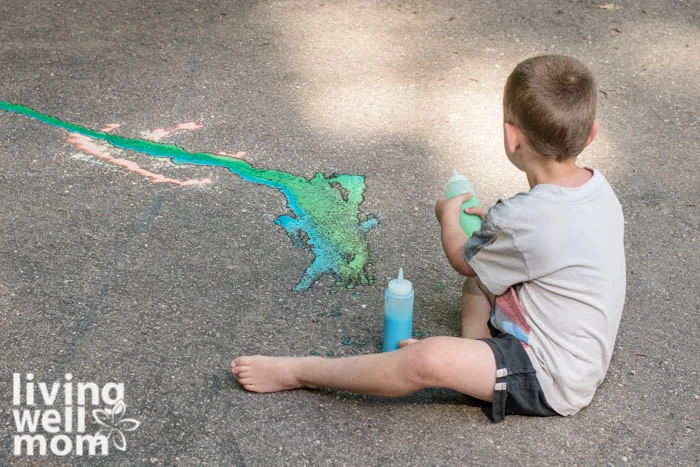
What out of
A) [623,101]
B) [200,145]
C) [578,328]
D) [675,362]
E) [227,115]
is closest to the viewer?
[578,328]

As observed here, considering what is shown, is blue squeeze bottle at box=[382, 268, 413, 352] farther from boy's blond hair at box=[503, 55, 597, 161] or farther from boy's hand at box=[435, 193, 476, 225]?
boy's blond hair at box=[503, 55, 597, 161]

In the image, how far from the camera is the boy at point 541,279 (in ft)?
6.36

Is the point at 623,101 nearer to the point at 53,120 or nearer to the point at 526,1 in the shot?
the point at 526,1

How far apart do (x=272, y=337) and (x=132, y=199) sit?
0.86 meters

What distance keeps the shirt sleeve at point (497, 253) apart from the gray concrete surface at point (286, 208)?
13.3 inches

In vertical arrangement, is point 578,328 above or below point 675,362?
above

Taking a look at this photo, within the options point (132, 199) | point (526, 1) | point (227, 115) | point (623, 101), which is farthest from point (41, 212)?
point (526, 1)

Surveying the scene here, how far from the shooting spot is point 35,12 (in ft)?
13.8

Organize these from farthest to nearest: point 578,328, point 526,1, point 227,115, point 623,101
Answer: point 526,1 < point 623,101 < point 227,115 < point 578,328

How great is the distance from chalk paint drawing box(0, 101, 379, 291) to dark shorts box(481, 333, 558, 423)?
644 millimetres

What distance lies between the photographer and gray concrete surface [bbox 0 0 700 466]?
6.75 feet

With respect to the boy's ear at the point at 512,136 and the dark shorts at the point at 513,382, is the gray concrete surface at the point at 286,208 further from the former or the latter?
the boy's ear at the point at 512,136

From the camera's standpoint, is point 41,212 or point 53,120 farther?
point 53,120

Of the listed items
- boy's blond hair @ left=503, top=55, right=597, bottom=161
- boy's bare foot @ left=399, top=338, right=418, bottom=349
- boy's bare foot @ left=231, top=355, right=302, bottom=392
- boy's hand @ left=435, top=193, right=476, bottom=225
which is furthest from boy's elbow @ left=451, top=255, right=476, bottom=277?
boy's bare foot @ left=231, top=355, right=302, bottom=392
